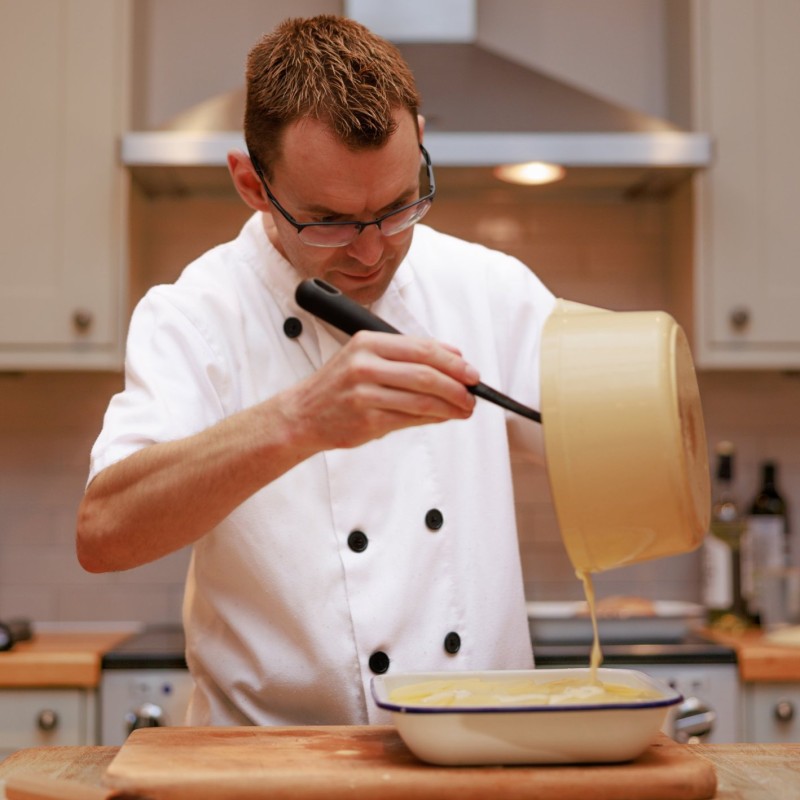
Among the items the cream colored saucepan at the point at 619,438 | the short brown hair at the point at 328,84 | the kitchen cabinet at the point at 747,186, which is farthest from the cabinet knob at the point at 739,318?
the cream colored saucepan at the point at 619,438

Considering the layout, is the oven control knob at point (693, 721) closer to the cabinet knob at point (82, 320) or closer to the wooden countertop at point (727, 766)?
the wooden countertop at point (727, 766)

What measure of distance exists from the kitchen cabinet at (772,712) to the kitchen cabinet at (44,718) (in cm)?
126

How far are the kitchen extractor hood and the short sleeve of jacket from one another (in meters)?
1.15

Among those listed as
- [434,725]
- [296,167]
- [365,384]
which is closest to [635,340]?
[365,384]

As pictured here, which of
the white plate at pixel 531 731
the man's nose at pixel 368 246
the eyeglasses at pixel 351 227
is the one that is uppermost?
the eyeglasses at pixel 351 227

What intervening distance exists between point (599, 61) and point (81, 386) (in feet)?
4.87

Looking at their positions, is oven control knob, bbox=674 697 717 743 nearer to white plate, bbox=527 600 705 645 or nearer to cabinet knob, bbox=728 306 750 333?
white plate, bbox=527 600 705 645

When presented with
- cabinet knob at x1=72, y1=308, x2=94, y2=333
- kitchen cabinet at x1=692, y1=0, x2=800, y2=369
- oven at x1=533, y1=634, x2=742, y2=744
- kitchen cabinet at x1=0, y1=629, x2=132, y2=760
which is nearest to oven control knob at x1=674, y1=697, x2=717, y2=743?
oven at x1=533, y1=634, x2=742, y2=744

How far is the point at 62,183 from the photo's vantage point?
2582 mm

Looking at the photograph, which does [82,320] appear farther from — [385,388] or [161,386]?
[385,388]

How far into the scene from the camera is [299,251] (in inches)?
55.2

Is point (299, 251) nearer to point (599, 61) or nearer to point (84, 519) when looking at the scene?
point (84, 519)

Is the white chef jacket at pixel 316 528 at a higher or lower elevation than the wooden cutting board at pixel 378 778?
higher

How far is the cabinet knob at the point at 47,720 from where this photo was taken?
2.29m
